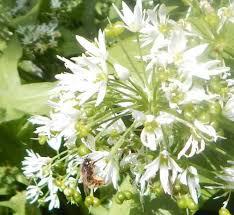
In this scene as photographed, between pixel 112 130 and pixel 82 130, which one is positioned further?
pixel 112 130

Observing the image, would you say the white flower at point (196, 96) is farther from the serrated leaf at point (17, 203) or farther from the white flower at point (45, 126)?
the serrated leaf at point (17, 203)

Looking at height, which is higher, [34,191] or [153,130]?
[153,130]

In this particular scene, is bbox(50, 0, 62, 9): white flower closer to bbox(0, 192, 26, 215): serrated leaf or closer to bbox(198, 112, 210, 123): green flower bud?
bbox(0, 192, 26, 215): serrated leaf

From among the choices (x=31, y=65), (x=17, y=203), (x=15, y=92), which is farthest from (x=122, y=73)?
(x=31, y=65)

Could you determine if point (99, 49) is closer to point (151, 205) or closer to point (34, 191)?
point (151, 205)

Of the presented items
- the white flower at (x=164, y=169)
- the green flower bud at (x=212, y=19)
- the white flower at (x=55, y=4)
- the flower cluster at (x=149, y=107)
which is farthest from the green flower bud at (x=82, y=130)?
the white flower at (x=55, y=4)

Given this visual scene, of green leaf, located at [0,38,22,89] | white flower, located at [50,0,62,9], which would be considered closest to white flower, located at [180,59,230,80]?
green leaf, located at [0,38,22,89]
